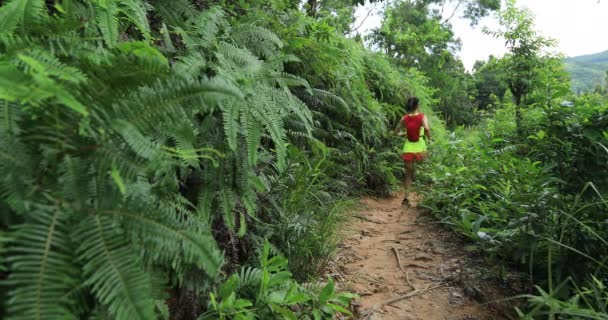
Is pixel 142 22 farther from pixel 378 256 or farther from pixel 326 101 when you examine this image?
pixel 326 101

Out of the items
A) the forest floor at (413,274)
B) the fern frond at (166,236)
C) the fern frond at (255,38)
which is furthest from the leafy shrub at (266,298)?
the fern frond at (255,38)

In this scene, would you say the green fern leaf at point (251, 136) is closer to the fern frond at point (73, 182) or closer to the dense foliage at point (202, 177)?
the dense foliage at point (202, 177)

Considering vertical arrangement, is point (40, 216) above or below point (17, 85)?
below

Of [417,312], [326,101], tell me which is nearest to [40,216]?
[417,312]

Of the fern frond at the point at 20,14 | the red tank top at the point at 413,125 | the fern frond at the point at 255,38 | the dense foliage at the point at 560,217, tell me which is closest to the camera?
the fern frond at the point at 20,14

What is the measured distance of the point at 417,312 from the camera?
2.65 meters

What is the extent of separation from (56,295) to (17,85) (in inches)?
22.3

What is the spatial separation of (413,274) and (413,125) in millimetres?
2812

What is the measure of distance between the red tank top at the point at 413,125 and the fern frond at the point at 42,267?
5047 millimetres

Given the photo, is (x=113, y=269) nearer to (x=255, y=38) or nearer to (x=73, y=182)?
(x=73, y=182)

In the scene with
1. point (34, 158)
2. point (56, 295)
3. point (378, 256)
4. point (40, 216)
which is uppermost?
point (34, 158)

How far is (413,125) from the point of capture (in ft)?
18.2

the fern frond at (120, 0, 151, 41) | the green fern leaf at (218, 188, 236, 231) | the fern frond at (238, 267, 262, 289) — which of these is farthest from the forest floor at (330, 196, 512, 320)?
the fern frond at (120, 0, 151, 41)

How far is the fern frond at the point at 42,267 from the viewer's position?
3.07 feet
